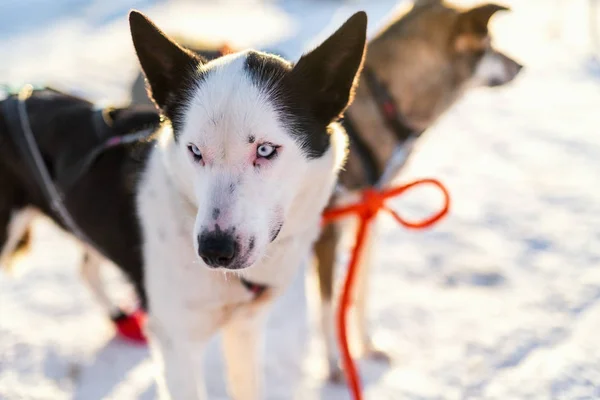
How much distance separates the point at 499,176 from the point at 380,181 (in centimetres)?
214

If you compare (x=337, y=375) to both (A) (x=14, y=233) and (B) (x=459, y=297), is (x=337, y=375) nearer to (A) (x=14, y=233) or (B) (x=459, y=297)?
(B) (x=459, y=297)

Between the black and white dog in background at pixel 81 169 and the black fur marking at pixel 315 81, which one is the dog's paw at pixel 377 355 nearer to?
the black and white dog in background at pixel 81 169

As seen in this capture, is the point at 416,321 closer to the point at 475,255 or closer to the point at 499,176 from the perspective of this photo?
the point at 475,255

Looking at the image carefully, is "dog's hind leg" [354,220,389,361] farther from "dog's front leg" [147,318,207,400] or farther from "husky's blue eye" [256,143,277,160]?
"husky's blue eye" [256,143,277,160]

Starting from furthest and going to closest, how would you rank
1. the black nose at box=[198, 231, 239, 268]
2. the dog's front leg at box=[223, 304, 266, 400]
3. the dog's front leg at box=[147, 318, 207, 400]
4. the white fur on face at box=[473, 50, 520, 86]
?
the white fur on face at box=[473, 50, 520, 86]
the dog's front leg at box=[223, 304, 266, 400]
the dog's front leg at box=[147, 318, 207, 400]
the black nose at box=[198, 231, 239, 268]

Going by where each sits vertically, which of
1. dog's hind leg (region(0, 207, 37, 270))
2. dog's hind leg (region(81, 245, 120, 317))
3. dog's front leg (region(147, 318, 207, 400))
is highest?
dog's hind leg (region(0, 207, 37, 270))

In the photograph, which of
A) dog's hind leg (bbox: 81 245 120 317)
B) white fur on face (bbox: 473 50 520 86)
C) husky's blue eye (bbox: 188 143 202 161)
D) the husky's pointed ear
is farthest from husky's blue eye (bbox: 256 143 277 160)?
dog's hind leg (bbox: 81 245 120 317)

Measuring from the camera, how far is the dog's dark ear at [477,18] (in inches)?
89.9

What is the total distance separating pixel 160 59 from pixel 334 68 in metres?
0.46

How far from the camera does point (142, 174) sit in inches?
68.4

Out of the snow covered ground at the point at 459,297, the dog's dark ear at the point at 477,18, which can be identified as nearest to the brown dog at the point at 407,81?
the dog's dark ear at the point at 477,18

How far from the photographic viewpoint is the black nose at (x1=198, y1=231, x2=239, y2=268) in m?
1.25

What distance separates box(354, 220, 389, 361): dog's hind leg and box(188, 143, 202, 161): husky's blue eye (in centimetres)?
133

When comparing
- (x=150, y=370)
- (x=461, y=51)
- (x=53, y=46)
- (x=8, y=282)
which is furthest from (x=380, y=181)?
(x=53, y=46)
